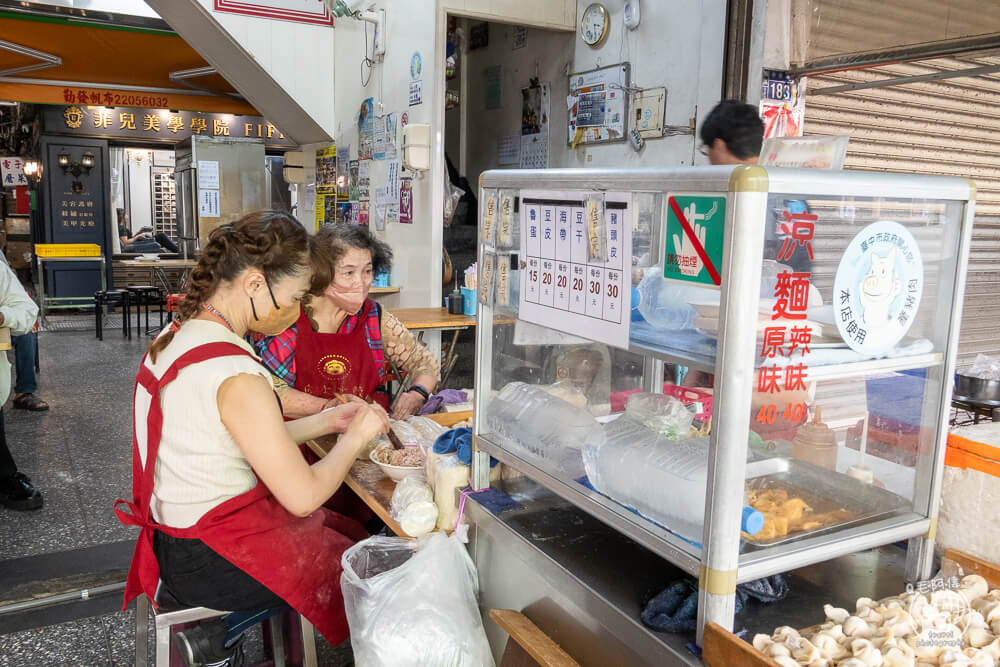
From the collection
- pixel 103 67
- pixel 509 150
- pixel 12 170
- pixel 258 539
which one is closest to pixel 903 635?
pixel 258 539

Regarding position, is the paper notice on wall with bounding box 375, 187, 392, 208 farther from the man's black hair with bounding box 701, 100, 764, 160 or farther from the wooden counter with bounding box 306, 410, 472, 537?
the wooden counter with bounding box 306, 410, 472, 537

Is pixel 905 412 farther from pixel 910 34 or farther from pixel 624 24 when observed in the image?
pixel 624 24

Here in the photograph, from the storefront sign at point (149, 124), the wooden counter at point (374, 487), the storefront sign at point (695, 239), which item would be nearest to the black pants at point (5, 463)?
the wooden counter at point (374, 487)

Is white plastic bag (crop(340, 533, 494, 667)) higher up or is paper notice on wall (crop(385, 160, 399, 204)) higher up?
paper notice on wall (crop(385, 160, 399, 204))

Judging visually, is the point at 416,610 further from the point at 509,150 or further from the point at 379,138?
the point at 379,138

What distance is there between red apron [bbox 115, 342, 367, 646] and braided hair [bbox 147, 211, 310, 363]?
0.17 meters

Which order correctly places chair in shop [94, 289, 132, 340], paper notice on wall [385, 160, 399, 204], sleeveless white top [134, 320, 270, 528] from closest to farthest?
sleeveless white top [134, 320, 270, 528], paper notice on wall [385, 160, 399, 204], chair in shop [94, 289, 132, 340]

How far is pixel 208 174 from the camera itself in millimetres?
10320

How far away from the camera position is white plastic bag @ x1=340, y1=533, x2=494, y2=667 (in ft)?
5.51

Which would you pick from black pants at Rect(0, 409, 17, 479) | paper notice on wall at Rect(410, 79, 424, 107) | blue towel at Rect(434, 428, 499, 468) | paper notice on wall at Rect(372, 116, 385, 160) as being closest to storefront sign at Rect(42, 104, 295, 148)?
paper notice on wall at Rect(372, 116, 385, 160)

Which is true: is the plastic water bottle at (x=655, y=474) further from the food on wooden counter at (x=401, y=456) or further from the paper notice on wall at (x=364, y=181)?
the paper notice on wall at (x=364, y=181)

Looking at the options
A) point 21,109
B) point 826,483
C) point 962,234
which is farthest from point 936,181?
point 21,109

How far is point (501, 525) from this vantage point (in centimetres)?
177

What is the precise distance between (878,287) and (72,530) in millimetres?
3953
